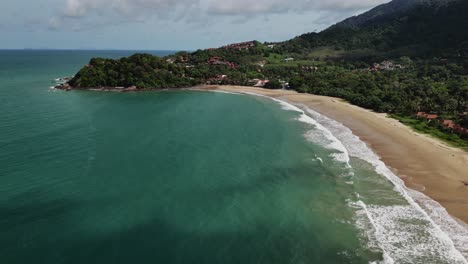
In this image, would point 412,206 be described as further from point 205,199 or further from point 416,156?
point 205,199

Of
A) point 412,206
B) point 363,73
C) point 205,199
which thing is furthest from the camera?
point 363,73

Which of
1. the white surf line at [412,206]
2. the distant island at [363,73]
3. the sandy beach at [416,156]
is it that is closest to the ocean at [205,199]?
the white surf line at [412,206]

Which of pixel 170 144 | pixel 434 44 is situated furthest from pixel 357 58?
pixel 170 144

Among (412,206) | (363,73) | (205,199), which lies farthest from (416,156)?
(363,73)

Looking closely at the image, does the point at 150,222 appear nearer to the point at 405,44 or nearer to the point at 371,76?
the point at 371,76

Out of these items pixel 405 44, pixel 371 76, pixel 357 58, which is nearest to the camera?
pixel 371 76

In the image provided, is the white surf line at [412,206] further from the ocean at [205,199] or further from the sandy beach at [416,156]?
the sandy beach at [416,156]
